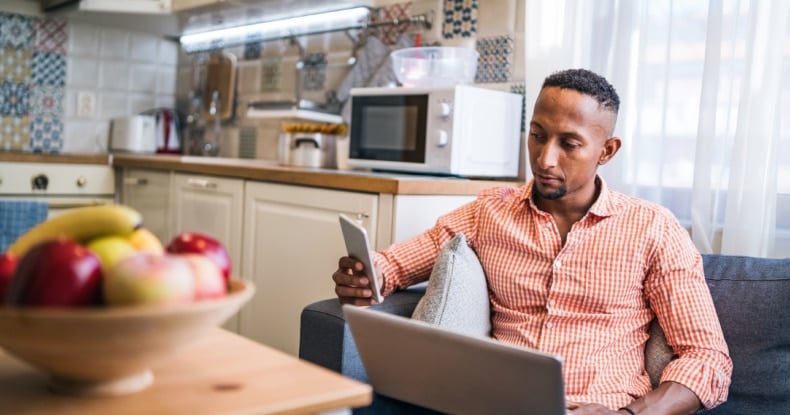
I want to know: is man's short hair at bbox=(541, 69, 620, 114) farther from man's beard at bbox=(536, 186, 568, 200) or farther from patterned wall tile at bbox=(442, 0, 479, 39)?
patterned wall tile at bbox=(442, 0, 479, 39)

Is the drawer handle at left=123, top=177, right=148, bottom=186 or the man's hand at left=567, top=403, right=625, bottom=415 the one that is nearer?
the man's hand at left=567, top=403, right=625, bottom=415

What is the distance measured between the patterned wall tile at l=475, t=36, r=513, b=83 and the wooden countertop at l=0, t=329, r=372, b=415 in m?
2.00

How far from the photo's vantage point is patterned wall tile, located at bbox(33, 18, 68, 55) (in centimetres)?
403

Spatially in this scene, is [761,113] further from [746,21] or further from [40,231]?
[40,231]

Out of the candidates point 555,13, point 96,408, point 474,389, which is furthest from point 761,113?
point 96,408

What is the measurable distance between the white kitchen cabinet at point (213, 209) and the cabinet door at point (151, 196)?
0.08 meters

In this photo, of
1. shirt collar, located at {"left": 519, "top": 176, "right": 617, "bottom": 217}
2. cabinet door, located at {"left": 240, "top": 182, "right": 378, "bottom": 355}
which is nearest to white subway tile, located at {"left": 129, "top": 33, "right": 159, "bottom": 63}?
cabinet door, located at {"left": 240, "top": 182, "right": 378, "bottom": 355}

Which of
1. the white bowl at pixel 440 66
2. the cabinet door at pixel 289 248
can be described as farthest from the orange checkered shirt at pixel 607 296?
the white bowl at pixel 440 66

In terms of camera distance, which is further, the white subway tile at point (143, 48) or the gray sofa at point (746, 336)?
the white subway tile at point (143, 48)

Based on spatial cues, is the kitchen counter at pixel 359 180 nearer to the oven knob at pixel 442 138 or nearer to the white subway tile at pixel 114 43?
the oven knob at pixel 442 138

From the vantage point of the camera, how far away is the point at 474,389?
1241 millimetres

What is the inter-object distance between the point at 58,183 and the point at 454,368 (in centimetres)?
277

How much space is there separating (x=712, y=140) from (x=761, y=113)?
0.15 m

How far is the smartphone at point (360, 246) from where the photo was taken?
1434mm
